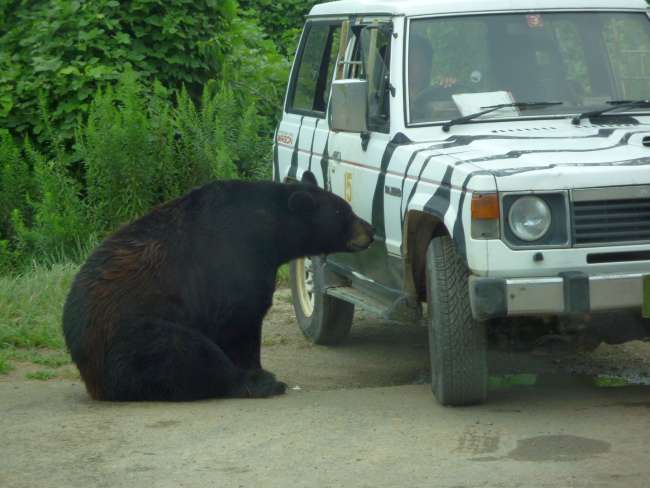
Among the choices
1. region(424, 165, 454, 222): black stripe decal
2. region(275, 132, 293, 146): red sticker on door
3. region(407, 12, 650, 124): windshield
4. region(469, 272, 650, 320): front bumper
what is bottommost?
region(469, 272, 650, 320): front bumper

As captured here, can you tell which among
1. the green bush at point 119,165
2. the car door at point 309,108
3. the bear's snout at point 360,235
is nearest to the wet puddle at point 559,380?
the bear's snout at point 360,235

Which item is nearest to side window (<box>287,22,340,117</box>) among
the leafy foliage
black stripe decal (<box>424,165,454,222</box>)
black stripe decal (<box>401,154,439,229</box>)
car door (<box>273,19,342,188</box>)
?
car door (<box>273,19,342,188</box>)

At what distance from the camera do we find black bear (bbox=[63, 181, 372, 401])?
22.2ft

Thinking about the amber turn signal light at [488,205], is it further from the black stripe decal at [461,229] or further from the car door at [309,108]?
the car door at [309,108]

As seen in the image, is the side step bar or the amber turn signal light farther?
the side step bar

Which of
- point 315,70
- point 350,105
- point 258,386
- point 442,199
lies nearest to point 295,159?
point 315,70

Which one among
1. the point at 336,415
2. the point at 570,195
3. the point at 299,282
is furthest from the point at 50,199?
the point at 570,195

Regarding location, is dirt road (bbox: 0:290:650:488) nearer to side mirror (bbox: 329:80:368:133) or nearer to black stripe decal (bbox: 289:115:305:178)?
side mirror (bbox: 329:80:368:133)

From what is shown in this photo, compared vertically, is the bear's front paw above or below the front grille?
below

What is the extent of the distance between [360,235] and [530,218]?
1.69 meters

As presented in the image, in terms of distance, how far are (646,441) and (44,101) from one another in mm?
8071

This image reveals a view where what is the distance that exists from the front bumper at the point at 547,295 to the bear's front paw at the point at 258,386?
5.37ft

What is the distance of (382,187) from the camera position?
284 inches

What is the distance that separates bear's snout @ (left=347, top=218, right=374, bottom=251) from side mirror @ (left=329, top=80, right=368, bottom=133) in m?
0.55
